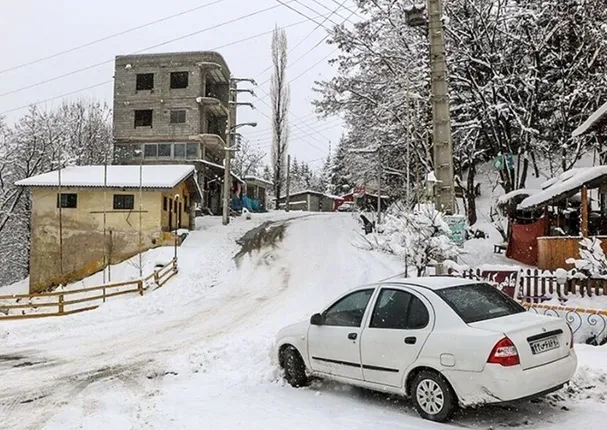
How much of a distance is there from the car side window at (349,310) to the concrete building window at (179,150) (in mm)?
37476

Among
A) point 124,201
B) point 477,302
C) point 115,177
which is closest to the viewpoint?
point 477,302

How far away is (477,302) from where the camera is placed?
20.4 ft

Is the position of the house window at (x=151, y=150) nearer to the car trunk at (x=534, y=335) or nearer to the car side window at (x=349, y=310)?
the car side window at (x=349, y=310)

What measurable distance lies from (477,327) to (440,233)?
410cm

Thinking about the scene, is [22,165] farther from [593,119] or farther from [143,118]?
[593,119]

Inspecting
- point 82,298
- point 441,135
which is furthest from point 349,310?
point 82,298

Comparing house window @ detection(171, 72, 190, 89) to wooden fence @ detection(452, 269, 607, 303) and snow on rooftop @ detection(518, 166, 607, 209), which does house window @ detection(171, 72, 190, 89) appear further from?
wooden fence @ detection(452, 269, 607, 303)

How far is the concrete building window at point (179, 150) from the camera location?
1694 inches

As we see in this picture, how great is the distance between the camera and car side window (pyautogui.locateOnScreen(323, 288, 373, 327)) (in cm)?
689

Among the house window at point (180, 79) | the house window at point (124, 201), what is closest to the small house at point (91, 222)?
the house window at point (124, 201)

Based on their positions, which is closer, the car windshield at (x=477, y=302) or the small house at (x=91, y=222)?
the car windshield at (x=477, y=302)

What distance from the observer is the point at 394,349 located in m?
6.21

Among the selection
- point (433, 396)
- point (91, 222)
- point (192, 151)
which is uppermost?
point (192, 151)

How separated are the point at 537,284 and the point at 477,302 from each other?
655 cm
